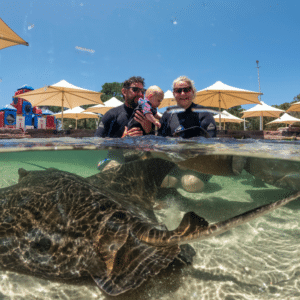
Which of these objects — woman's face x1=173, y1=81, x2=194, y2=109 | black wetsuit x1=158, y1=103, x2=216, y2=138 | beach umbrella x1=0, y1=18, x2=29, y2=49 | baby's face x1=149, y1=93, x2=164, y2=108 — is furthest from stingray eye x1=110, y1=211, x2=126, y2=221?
beach umbrella x1=0, y1=18, x2=29, y2=49

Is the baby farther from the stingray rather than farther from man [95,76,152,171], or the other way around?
the stingray

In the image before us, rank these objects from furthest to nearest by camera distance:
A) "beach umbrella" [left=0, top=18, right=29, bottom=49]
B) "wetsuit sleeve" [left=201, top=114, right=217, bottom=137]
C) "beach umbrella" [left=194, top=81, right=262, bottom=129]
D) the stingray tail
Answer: "beach umbrella" [left=194, top=81, right=262, bottom=129]
"beach umbrella" [left=0, top=18, right=29, bottom=49]
"wetsuit sleeve" [left=201, top=114, right=217, bottom=137]
the stingray tail

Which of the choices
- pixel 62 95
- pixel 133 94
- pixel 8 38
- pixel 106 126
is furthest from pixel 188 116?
pixel 62 95

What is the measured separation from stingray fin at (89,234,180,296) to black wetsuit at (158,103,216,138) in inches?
112

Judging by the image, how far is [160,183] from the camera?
3871 millimetres

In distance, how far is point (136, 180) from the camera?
3.77 m

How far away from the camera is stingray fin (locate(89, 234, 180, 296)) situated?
1.98 metres

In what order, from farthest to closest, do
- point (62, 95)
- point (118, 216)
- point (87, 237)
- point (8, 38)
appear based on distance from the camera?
point (62, 95)
point (8, 38)
point (118, 216)
point (87, 237)

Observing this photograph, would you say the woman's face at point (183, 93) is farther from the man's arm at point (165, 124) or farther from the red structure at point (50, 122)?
the red structure at point (50, 122)

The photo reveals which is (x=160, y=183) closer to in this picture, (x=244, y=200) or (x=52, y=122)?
(x=244, y=200)

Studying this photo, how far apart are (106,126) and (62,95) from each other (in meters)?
11.1

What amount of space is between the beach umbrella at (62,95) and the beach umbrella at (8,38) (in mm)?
3975

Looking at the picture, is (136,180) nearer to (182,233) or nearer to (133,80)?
(182,233)

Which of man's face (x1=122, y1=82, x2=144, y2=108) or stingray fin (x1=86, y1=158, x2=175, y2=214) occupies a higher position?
man's face (x1=122, y1=82, x2=144, y2=108)
